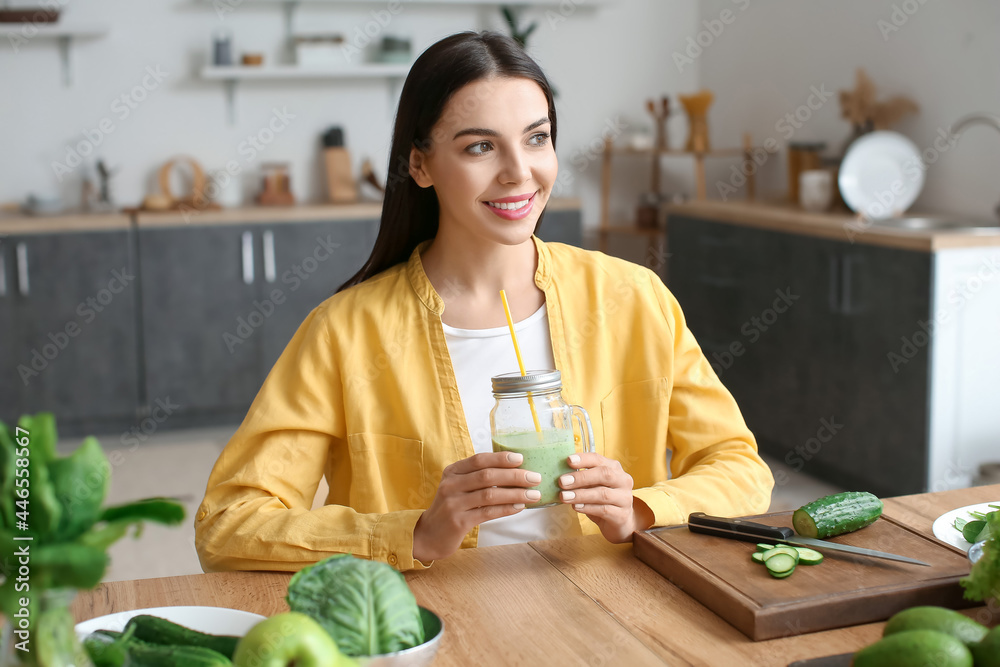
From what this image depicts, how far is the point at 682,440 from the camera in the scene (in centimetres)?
151

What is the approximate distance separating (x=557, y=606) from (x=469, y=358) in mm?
554

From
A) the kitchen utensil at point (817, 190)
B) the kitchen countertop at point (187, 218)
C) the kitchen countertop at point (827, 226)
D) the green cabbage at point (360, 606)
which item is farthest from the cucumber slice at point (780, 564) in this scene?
the kitchen countertop at point (187, 218)

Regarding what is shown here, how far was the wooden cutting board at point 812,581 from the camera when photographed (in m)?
0.95

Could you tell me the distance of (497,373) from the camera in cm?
152

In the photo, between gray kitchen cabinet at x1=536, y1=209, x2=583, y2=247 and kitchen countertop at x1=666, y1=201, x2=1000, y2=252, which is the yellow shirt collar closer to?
kitchen countertop at x1=666, y1=201, x2=1000, y2=252

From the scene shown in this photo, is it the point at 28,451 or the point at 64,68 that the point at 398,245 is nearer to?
the point at 28,451

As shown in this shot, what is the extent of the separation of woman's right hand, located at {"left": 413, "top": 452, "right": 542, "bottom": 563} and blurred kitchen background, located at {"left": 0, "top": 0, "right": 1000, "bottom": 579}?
2182 millimetres

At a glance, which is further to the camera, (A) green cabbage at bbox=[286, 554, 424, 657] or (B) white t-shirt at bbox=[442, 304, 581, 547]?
(B) white t-shirt at bbox=[442, 304, 581, 547]

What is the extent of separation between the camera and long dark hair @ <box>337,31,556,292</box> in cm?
146

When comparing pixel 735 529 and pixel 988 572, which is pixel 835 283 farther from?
pixel 988 572

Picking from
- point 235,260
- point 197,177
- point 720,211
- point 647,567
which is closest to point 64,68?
point 197,177

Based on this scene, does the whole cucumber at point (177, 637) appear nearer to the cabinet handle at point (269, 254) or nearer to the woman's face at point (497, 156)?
the woman's face at point (497, 156)

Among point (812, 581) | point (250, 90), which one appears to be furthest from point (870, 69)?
point (812, 581)

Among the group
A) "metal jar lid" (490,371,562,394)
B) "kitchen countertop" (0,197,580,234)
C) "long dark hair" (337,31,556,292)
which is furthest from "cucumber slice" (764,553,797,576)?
"kitchen countertop" (0,197,580,234)
